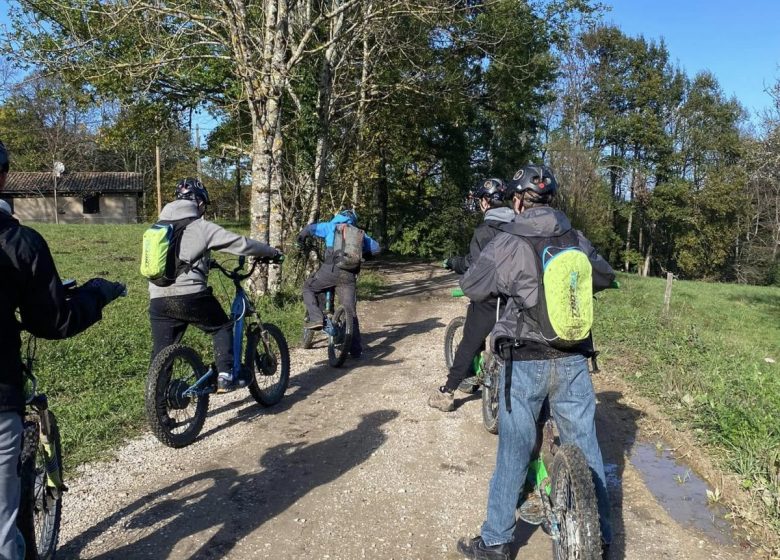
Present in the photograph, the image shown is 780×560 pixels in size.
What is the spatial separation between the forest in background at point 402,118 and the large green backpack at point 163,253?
18.1 ft

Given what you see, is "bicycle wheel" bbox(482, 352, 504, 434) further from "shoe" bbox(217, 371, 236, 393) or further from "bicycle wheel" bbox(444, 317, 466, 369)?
"shoe" bbox(217, 371, 236, 393)

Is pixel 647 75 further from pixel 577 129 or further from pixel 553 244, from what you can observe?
pixel 553 244

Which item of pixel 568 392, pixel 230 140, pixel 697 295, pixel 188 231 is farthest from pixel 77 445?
pixel 697 295

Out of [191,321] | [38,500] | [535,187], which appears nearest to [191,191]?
[191,321]

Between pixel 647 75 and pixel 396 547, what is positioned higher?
pixel 647 75

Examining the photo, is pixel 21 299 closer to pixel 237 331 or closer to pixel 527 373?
pixel 527 373

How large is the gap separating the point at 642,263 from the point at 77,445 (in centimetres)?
4321

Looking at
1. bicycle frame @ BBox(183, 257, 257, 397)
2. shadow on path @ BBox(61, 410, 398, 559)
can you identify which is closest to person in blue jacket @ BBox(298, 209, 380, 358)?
bicycle frame @ BBox(183, 257, 257, 397)

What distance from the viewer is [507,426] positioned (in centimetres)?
317

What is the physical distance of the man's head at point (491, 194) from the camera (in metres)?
5.55

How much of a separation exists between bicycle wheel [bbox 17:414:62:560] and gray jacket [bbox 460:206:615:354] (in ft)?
7.58

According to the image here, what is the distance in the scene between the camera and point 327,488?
14.0 ft

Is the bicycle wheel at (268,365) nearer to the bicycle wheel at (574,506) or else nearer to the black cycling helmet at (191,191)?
the black cycling helmet at (191,191)

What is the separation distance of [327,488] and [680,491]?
8.43 feet
